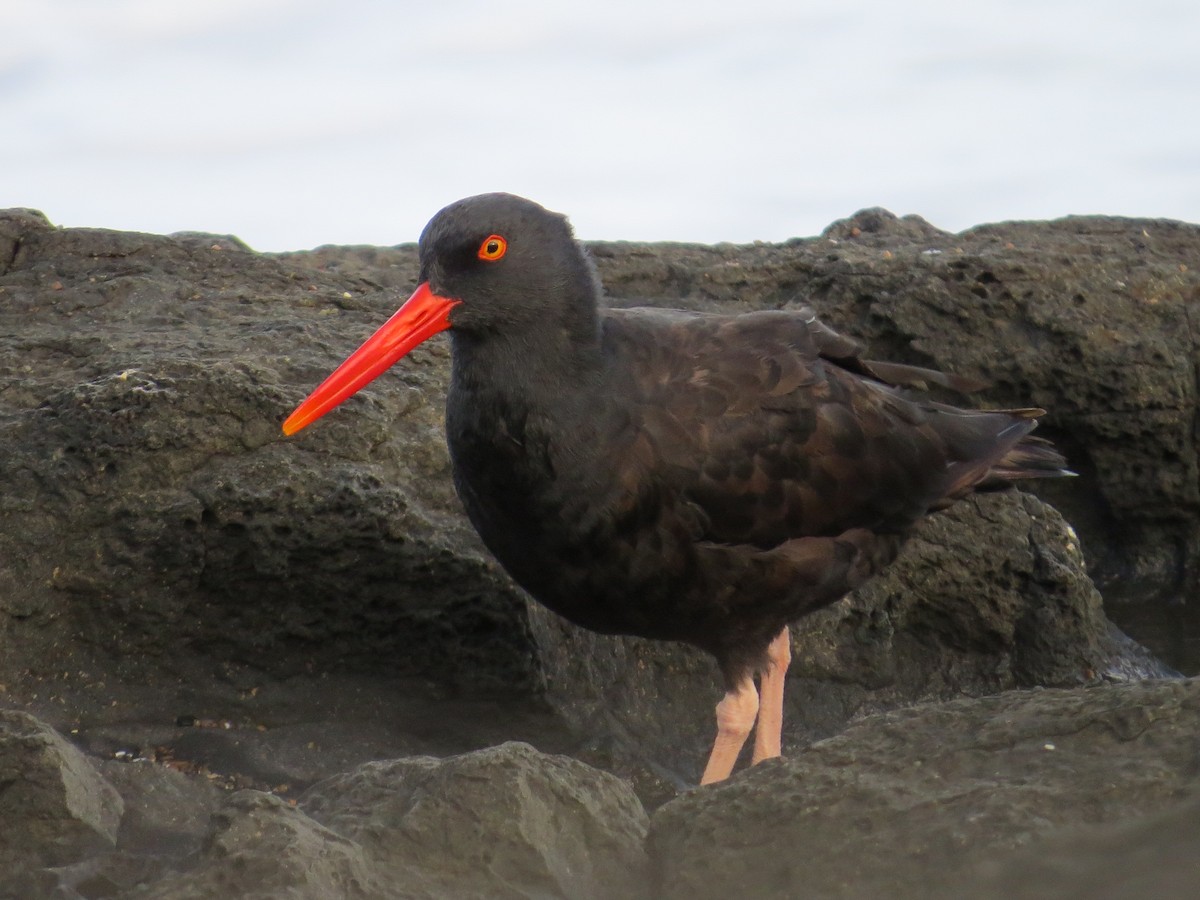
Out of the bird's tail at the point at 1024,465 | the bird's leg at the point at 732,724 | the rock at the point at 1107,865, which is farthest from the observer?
the bird's tail at the point at 1024,465

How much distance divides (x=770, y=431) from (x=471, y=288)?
42.8 inches

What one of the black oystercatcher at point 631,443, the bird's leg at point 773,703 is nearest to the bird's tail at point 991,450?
the black oystercatcher at point 631,443

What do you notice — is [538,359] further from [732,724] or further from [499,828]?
[499,828]

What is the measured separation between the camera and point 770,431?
4715 mm

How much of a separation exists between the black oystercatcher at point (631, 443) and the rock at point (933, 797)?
4.28 feet

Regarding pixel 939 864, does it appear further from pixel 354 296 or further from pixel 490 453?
pixel 354 296

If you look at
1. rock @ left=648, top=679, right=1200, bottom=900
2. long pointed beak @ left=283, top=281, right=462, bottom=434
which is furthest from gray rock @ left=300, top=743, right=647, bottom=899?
long pointed beak @ left=283, top=281, right=462, bottom=434

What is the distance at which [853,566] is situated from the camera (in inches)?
195

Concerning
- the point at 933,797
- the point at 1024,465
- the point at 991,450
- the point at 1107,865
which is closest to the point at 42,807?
the point at 933,797

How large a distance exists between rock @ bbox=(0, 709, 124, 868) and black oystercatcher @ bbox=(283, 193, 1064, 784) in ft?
4.73

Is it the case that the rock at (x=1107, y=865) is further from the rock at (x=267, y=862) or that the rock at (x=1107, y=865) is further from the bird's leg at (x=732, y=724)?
the bird's leg at (x=732, y=724)

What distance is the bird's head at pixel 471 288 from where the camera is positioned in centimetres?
447

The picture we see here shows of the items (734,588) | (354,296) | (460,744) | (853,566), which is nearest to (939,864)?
(734,588)

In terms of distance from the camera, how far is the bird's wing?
14.8ft
